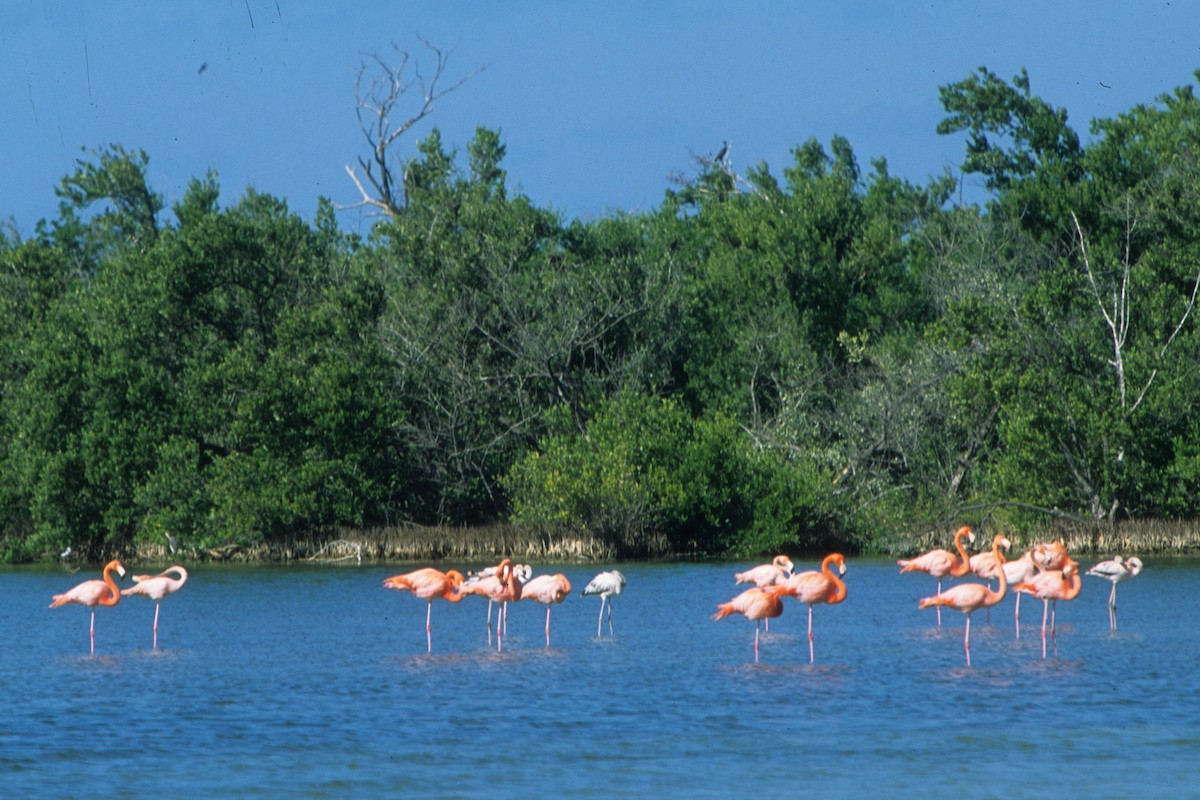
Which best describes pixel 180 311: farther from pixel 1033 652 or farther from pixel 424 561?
pixel 1033 652

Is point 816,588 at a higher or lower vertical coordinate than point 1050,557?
lower

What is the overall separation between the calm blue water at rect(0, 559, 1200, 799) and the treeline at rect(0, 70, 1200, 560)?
13.7 m

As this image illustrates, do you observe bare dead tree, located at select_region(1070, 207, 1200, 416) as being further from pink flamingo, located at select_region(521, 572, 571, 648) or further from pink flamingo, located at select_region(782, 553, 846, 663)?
pink flamingo, located at select_region(521, 572, 571, 648)

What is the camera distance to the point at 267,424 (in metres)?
38.0

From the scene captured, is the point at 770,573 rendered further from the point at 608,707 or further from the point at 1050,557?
the point at 608,707

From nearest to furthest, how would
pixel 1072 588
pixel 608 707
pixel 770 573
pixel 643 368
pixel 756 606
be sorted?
1. pixel 608 707
2. pixel 756 606
3. pixel 1072 588
4. pixel 770 573
5. pixel 643 368

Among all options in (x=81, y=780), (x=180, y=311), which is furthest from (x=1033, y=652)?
(x=180, y=311)

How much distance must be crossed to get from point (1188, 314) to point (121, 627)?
27332 millimetres

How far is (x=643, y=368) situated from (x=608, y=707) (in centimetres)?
2924

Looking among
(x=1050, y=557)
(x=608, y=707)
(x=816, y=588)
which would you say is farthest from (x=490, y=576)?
(x=1050, y=557)

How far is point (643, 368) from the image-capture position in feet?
141

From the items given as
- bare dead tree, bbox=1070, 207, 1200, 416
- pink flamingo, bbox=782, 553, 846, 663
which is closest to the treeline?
bare dead tree, bbox=1070, 207, 1200, 416

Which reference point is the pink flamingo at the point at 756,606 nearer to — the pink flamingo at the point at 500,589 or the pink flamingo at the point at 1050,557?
the pink flamingo at the point at 500,589

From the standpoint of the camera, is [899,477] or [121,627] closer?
[121,627]
